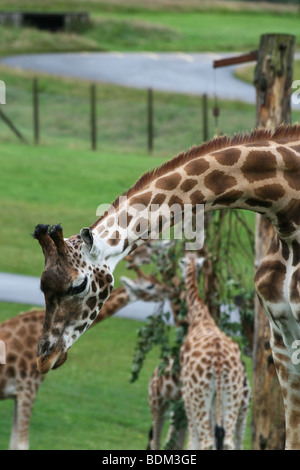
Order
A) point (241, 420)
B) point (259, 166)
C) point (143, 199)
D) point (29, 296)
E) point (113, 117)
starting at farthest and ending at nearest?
point (113, 117) → point (29, 296) → point (241, 420) → point (259, 166) → point (143, 199)

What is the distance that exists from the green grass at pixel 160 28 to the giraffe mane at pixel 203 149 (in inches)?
1263

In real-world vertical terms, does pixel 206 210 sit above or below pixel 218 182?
below

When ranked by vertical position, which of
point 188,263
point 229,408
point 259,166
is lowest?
point 229,408

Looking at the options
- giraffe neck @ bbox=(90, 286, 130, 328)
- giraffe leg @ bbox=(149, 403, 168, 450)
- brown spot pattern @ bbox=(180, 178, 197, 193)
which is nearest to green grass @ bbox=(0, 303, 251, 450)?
giraffe leg @ bbox=(149, 403, 168, 450)

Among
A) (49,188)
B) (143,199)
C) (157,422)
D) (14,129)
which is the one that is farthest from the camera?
(14,129)

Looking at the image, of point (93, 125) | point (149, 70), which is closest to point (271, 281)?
point (93, 125)

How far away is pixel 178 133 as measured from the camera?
27.5 metres

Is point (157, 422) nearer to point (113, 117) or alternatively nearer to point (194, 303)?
point (194, 303)

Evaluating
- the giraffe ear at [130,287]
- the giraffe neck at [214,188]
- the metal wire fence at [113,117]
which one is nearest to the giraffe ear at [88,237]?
the giraffe neck at [214,188]

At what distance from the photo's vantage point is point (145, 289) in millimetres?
10125

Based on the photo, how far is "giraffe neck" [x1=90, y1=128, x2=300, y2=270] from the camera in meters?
5.09

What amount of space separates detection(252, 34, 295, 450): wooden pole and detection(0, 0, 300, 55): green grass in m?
28.2

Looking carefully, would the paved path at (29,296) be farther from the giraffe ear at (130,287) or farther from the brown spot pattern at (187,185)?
the brown spot pattern at (187,185)

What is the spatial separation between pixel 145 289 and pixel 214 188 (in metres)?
5.00
